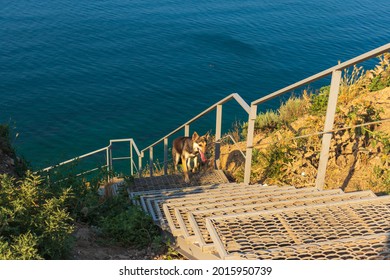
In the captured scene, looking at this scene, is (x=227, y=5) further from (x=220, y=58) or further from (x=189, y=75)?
(x=189, y=75)

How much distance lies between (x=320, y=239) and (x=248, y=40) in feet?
94.8

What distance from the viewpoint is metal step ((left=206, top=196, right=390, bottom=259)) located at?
294 cm

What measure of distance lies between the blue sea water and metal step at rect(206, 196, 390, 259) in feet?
46.6

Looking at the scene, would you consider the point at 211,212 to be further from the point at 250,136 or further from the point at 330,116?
the point at 250,136

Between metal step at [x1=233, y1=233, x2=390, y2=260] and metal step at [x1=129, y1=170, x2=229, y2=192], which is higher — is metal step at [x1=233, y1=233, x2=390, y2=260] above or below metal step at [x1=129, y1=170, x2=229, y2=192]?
above

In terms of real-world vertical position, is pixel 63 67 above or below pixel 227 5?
below

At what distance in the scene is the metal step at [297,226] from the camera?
2.94 m

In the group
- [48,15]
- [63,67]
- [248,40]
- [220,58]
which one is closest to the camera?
[63,67]

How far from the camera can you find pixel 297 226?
3.26 meters

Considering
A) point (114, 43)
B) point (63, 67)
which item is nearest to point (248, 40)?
point (114, 43)

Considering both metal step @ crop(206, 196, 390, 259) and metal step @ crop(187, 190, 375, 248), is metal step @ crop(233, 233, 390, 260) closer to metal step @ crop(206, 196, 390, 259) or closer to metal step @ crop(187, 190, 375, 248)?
metal step @ crop(206, 196, 390, 259)

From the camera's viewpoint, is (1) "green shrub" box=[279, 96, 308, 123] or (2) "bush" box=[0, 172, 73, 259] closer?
(2) "bush" box=[0, 172, 73, 259]

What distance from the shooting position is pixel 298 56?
94.1ft

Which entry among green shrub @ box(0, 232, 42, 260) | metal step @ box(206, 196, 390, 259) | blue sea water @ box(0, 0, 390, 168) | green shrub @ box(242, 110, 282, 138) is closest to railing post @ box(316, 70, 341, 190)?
metal step @ box(206, 196, 390, 259)
